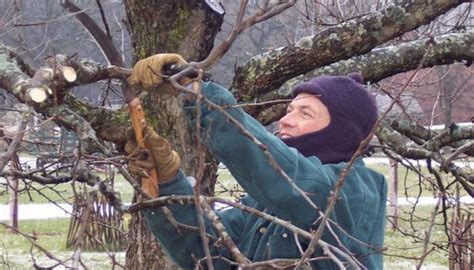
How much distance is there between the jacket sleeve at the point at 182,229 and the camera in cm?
225

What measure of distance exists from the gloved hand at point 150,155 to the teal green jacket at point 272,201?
84 millimetres

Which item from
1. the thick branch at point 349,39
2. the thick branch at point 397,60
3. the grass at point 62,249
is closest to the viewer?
the thick branch at point 349,39

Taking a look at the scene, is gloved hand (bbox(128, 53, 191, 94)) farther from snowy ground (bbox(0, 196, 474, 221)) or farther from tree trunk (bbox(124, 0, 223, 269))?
snowy ground (bbox(0, 196, 474, 221))

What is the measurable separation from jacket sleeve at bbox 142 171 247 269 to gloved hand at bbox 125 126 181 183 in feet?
0.26

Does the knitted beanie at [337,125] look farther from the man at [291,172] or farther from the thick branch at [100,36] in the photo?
the thick branch at [100,36]

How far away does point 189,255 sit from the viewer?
2424 mm

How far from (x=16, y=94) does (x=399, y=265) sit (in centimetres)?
863

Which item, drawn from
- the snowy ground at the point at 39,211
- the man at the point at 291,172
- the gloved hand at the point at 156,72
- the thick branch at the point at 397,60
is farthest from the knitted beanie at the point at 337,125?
the snowy ground at the point at 39,211

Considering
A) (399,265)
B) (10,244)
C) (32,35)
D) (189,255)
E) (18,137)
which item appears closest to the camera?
(18,137)

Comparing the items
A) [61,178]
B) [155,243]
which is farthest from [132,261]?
[61,178]

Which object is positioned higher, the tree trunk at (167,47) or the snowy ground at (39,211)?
the snowy ground at (39,211)

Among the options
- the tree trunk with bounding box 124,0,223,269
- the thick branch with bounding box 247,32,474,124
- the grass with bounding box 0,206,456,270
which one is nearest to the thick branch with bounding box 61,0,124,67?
the tree trunk with bounding box 124,0,223,269

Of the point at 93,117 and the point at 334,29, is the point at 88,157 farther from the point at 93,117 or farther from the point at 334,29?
the point at 334,29

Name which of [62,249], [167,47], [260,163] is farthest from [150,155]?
[62,249]
